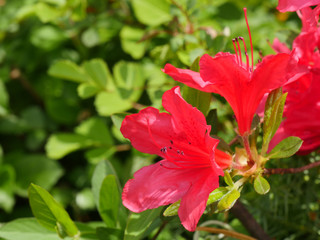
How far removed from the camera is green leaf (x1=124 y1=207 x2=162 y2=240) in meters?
0.74

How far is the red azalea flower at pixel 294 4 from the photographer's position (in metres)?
0.68

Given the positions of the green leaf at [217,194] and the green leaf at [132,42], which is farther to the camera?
the green leaf at [132,42]

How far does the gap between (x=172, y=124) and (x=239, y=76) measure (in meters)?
0.14

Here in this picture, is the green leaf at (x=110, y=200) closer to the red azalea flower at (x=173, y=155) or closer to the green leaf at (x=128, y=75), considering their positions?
the red azalea flower at (x=173, y=155)

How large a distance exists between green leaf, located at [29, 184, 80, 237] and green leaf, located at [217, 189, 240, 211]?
11.5 inches

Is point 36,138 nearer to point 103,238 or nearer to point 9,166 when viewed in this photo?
point 9,166

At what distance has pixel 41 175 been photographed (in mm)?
1474

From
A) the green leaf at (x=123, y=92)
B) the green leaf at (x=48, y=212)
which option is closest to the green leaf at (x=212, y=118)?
the green leaf at (x=48, y=212)

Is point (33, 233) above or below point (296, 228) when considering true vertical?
above

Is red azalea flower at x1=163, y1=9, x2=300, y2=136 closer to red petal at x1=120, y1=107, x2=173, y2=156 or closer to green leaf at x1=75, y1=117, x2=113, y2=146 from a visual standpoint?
red petal at x1=120, y1=107, x2=173, y2=156

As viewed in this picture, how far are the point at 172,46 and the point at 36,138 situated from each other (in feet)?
2.52

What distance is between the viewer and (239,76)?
0.66 m

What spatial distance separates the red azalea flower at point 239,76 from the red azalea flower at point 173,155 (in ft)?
0.13

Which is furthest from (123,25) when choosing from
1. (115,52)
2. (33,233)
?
(33,233)
